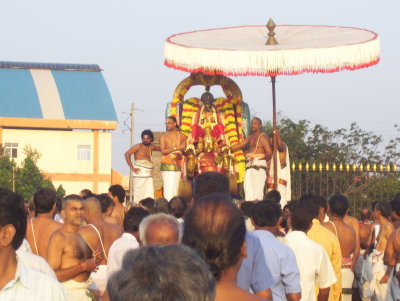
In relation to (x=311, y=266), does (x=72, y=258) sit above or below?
above

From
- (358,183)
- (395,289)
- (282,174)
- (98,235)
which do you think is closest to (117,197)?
(395,289)

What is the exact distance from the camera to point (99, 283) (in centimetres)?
891

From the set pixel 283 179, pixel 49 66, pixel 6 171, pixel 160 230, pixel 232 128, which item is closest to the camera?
pixel 160 230

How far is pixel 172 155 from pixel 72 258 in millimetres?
12543

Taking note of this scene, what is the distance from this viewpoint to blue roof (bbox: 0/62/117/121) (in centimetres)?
5266

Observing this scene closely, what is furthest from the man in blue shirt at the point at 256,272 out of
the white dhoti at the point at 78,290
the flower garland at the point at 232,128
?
the flower garland at the point at 232,128

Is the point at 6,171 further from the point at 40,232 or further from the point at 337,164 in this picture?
the point at 40,232

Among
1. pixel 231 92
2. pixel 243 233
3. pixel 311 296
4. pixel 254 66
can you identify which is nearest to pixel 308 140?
pixel 231 92

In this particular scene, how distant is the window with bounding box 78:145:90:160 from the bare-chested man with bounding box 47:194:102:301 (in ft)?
155

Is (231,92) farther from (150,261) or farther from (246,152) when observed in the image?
(150,261)

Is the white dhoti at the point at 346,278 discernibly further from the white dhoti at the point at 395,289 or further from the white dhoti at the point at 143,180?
the white dhoti at the point at 143,180

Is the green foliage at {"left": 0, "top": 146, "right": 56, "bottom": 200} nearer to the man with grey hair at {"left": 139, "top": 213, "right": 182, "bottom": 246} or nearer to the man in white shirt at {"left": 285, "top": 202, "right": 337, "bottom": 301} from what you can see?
the man in white shirt at {"left": 285, "top": 202, "right": 337, "bottom": 301}

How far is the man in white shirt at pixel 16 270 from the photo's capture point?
440 centimetres

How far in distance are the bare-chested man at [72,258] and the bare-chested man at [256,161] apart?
11574mm
